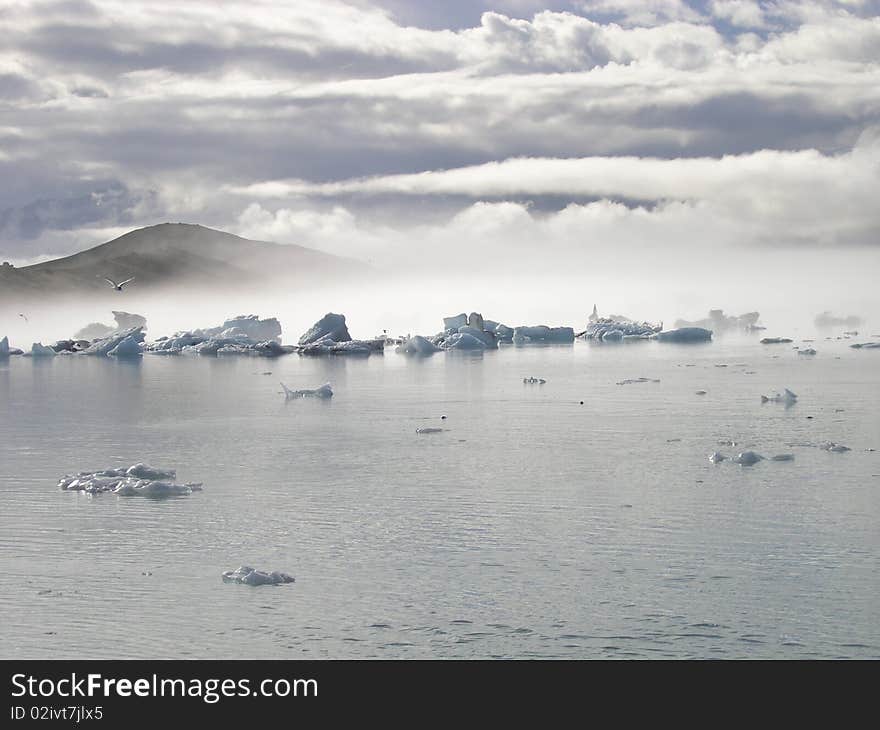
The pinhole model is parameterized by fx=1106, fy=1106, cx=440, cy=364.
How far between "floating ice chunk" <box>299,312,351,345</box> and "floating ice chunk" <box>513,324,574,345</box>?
22.8 meters

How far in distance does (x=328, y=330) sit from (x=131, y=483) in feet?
243

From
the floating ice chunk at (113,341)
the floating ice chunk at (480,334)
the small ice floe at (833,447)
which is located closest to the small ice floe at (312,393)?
the small ice floe at (833,447)

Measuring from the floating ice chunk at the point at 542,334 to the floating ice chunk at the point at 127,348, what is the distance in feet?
124

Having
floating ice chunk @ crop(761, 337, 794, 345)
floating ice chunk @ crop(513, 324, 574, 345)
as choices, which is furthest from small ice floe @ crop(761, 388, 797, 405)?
floating ice chunk @ crop(513, 324, 574, 345)

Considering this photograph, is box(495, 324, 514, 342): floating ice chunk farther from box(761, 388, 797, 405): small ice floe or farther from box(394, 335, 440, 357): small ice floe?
box(761, 388, 797, 405): small ice floe

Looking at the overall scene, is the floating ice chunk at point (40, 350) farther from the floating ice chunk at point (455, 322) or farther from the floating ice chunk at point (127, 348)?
the floating ice chunk at point (455, 322)

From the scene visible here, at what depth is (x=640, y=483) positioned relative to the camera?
824 inches

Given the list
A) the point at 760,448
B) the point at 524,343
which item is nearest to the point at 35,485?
the point at 760,448

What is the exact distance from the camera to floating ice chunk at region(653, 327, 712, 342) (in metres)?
113
